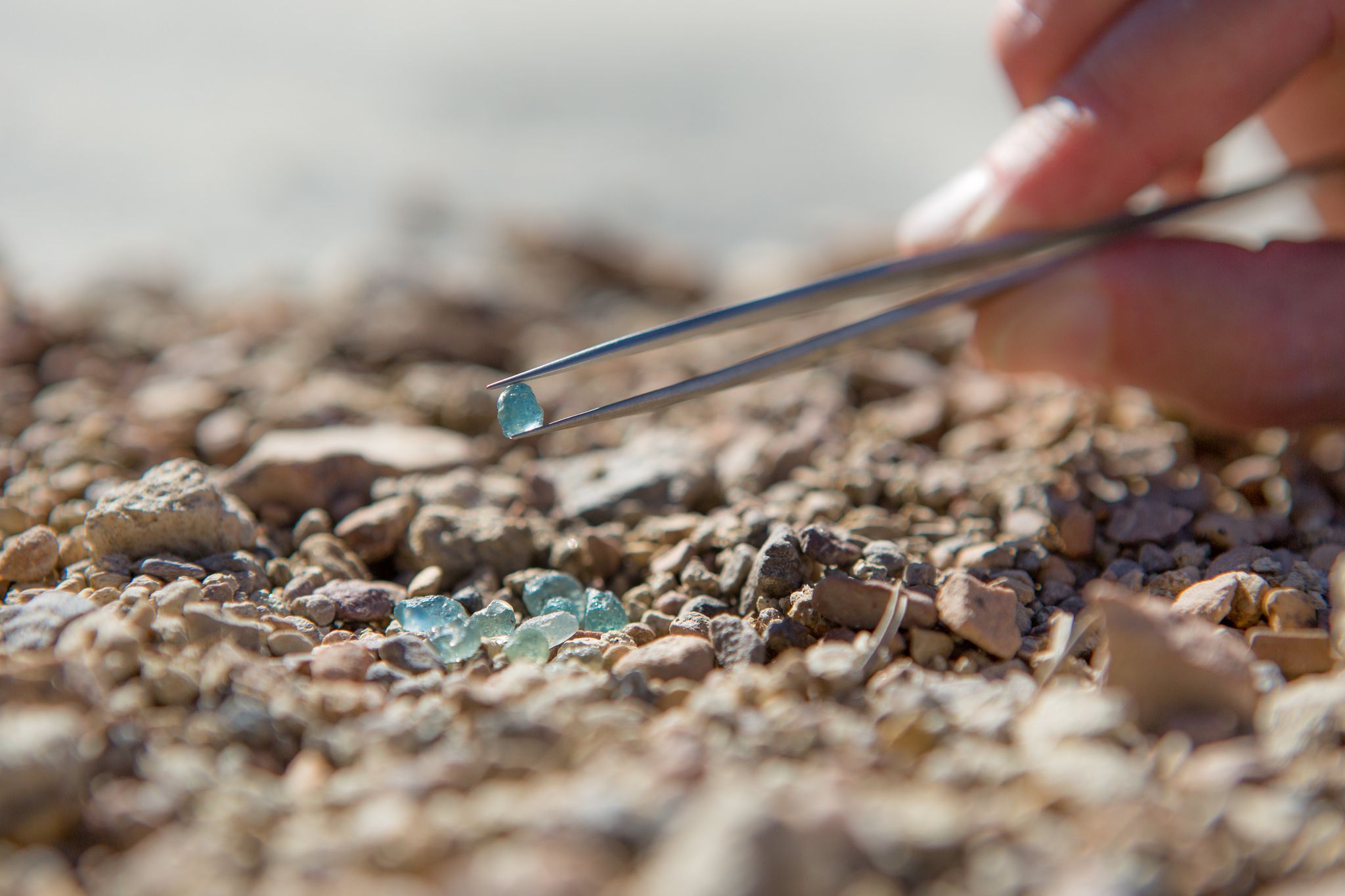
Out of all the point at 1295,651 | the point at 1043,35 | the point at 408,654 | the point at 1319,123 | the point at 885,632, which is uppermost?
the point at 1043,35

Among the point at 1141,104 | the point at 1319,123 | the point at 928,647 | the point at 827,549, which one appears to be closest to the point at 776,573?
the point at 827,549

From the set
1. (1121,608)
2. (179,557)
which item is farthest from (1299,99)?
(179,557)

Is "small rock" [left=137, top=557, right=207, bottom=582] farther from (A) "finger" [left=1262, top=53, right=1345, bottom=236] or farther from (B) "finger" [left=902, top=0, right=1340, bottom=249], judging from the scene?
(A) "finger" [left=1262, top=53, right=1345, bottom=236]

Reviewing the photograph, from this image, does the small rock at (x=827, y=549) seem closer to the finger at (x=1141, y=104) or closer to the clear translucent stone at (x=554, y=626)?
the clear translucent stone at (x=554, y=626)

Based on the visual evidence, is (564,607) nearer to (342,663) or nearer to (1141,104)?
(342,663)

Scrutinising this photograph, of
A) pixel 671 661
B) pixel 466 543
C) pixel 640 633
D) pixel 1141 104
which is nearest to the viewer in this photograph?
pixel 671 661

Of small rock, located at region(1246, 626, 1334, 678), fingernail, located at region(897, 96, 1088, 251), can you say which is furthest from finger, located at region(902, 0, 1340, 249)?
small rock, located at region(1246, 626, 1334, 678)

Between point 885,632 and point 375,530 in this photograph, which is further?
point 375,530
